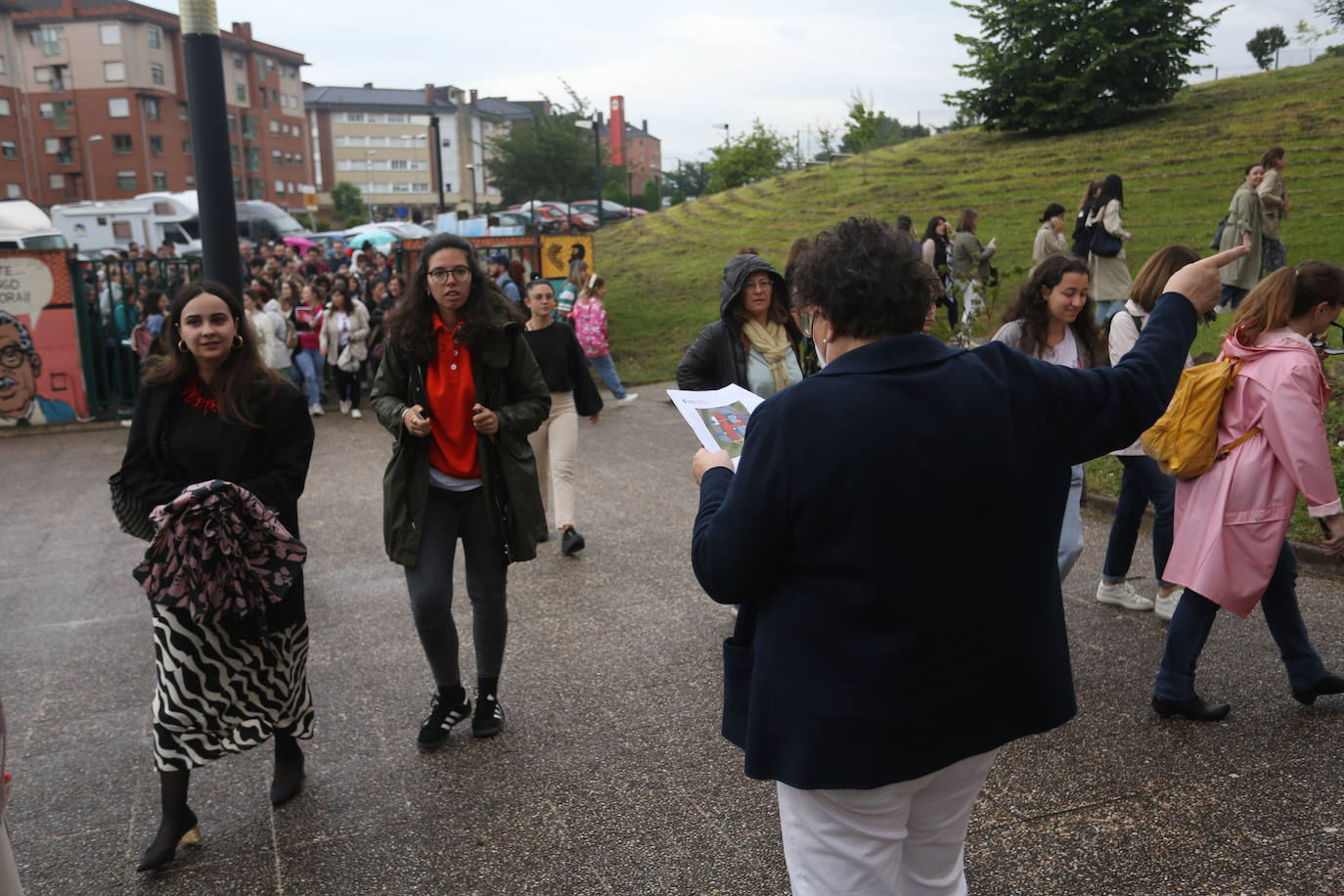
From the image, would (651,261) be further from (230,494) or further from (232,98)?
(232,98)

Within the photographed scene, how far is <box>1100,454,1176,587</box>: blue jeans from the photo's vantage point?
5.20 meters

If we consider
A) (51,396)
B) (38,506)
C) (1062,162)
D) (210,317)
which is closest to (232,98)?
(1062,162)

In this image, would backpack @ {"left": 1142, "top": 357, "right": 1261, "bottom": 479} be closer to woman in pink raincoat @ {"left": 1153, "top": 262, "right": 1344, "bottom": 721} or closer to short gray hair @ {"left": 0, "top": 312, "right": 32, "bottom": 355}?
woman in pink raincoat @ {"left": 1153, "top": 262, "right": 1344, "bottom": 721}

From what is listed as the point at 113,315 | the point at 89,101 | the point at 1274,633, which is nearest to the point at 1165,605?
the point at 1274,633

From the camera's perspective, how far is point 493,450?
4301mm

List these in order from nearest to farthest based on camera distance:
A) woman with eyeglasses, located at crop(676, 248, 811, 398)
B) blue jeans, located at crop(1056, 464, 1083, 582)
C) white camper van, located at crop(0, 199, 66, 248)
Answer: blue jeans, located at crop(1056, 464, 1083, 582) < woman with eyeglasses, located at crop(676, 248, 811, 398) < white camper van, located at crop(0, 199, 66, 248)

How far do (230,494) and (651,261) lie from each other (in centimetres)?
2433

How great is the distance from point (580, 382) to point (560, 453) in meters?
0.66


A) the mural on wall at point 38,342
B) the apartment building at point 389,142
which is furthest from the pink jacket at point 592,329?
the apartment building at point 389,142

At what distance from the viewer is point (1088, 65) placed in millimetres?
29969

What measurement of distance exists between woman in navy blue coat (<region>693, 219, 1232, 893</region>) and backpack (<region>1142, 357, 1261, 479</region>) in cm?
227

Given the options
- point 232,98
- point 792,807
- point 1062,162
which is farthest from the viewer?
point 232,98

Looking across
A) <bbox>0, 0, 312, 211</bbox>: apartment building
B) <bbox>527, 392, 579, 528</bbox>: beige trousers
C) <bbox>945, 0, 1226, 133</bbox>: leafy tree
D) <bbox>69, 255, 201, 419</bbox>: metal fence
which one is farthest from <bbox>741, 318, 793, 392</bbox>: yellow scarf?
<bbox>0, 0, 312, 211</bbox>: apartment building

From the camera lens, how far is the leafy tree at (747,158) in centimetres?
4434
